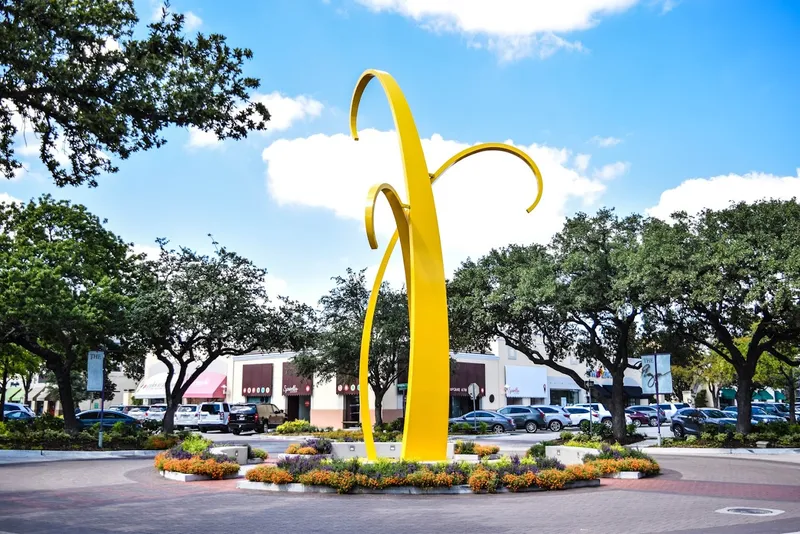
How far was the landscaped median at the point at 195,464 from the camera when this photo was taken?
54.4 feet

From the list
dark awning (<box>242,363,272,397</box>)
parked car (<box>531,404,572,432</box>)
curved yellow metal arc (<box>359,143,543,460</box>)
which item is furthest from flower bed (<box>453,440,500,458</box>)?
dark awning (<box>242,363,272,397</box>)

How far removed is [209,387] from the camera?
5700 centimetres

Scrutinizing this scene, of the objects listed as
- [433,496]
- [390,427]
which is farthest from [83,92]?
[390,427]

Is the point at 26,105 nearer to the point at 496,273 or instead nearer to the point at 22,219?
the point at 22,219

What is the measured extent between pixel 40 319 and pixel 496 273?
1729cm

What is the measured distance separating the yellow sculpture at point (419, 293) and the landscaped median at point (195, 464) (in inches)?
129

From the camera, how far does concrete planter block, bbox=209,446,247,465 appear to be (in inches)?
719

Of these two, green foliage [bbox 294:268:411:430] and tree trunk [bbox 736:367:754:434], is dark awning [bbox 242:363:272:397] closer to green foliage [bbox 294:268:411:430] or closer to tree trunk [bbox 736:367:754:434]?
green foliage [bbox 294:268:411:430]

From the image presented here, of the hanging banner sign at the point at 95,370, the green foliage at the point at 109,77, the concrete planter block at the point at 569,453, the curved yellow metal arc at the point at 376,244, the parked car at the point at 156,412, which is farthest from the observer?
the parked car at the point at 156,412

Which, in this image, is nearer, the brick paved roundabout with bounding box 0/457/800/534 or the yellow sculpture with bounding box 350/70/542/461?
the brick paved roundabout with bounding box 0/457/800/534

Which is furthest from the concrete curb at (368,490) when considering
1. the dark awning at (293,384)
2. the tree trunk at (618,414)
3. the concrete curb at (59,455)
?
the dark awning at (293,384)

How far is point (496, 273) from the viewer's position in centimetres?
3050

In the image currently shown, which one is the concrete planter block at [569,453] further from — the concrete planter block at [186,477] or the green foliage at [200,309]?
the green foliage at [200,309]

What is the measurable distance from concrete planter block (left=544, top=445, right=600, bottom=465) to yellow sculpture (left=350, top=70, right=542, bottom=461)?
4145 millimetres
